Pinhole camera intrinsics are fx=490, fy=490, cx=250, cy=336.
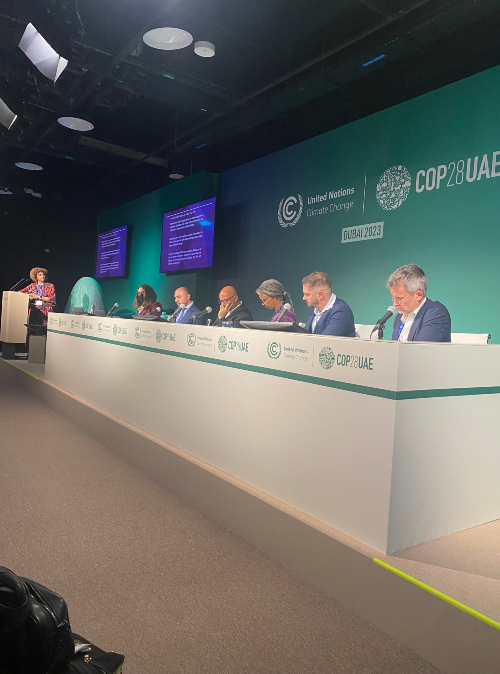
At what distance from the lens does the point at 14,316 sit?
6.83 metres

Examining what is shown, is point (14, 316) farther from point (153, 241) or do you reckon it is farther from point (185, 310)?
point (185, 310)

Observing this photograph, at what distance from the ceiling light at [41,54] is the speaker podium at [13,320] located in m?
3.08

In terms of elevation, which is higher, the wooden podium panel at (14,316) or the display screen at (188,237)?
the display screen at (188,237)

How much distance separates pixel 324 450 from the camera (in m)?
1.63

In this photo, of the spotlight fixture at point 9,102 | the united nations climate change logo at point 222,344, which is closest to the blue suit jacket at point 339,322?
the united nations climate change logo at point 222,344

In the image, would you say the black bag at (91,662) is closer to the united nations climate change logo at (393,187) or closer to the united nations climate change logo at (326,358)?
the united nations climate change logo at (326,358)

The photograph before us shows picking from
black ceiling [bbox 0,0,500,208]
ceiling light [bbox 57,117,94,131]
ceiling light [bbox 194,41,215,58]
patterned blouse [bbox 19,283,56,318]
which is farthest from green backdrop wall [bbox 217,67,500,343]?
patterned blouse [bbox 19,283,56,318]

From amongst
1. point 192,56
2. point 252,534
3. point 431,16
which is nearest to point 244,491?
point 252,534

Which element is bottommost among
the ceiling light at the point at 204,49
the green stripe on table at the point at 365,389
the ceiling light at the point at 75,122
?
the green stripe on table at the point at 365,389

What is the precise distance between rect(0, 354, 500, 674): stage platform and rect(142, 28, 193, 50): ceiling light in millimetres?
3377

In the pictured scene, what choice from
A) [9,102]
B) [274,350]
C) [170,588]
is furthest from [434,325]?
[9,102]

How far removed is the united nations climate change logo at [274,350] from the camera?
1851 mm

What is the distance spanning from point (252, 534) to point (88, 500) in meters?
0.85

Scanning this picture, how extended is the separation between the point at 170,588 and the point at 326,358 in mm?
880
